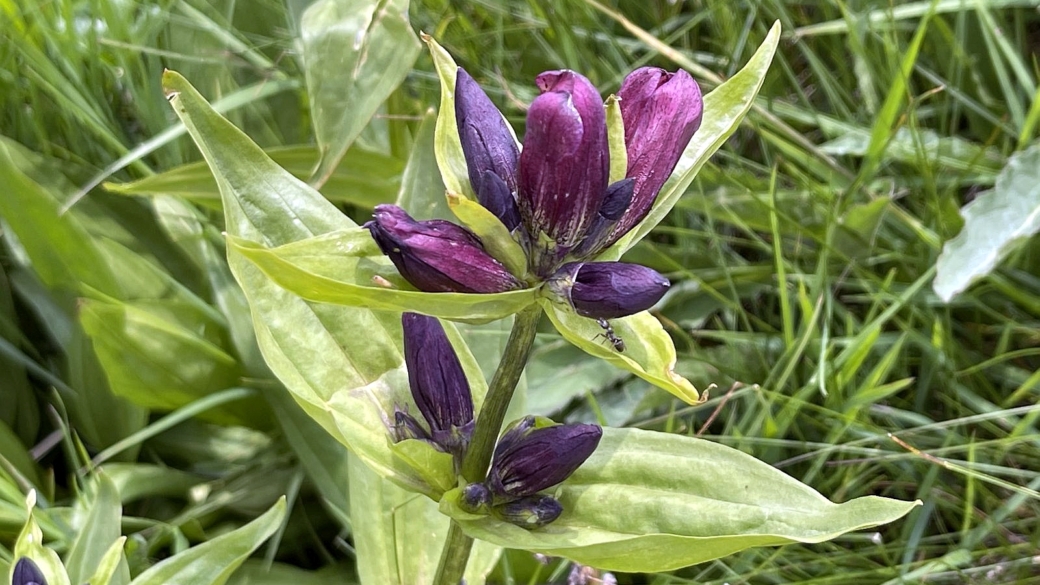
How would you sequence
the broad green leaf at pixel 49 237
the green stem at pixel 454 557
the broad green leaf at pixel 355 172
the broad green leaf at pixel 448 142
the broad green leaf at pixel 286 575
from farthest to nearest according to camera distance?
the broad green leaf at pixel 355 172 < the broad green leaf at pixel 49 237 < the broad green leaf at pixel 286 575 < the green stem at pixel 454 557 < the broad green leaf at pixel 448 142

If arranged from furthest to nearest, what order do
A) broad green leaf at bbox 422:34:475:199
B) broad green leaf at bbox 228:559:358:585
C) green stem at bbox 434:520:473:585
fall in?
broad green leaf at bbox 228:559:358:585, green stem at bbox 434:520:473:585, broad green leaf at bbox 422:34:475:199

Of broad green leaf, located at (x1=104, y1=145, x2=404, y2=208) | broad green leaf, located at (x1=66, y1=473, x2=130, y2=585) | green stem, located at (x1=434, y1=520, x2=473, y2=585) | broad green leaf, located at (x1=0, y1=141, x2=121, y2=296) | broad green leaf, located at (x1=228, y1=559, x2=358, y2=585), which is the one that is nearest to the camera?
green stem, located at (x1=434, y1=520, x2=473, y2=585)

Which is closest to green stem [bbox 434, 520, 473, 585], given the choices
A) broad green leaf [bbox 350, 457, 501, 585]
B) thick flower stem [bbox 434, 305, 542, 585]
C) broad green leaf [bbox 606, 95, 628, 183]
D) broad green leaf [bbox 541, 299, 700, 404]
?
thick flower stem [bbox 434, 305, 542, 585]

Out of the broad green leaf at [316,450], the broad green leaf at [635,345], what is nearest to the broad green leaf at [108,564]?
the broad green leaf at [316,450]

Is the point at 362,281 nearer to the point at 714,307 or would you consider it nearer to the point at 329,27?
the point at 329,27

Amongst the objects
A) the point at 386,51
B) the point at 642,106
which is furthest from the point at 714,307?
the point at 642,106

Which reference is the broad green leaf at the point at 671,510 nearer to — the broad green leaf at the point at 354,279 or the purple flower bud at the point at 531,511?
the purple flower bud at the point at 531,511

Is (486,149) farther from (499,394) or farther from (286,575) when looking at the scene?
(286,575)

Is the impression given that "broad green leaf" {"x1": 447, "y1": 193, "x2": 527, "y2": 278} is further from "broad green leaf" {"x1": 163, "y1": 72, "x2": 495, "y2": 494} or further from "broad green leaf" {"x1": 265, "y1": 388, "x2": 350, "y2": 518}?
"broad green leaf" {"x1": 265, "y1": 388, "x2": 350, "y2": 518}
